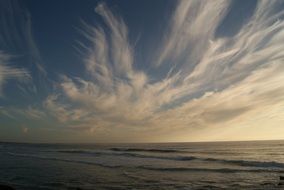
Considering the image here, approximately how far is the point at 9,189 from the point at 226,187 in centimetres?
1456

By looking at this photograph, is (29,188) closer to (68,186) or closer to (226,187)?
(68,186)

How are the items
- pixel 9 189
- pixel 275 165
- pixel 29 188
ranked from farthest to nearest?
pixel 275 165, pixel 29 188, pixel 9 189

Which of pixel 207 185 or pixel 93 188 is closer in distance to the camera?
pixel 93 188

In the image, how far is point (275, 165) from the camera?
34.9m

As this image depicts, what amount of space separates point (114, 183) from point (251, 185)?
413 inches

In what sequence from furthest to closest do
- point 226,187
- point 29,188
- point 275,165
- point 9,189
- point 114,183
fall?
1. point 275,165
2. point 114,183
3. point 226,187
4. point 29,188
5. point 9,189

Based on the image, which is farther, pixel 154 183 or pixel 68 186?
pixel 154 183

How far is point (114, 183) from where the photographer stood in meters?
20.3

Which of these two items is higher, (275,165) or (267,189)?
(275,165)

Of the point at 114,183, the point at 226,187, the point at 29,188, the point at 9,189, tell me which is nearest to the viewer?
the point at 9,189

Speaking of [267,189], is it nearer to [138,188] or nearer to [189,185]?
[189,185]

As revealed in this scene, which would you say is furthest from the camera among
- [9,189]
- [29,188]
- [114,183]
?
[114,183]

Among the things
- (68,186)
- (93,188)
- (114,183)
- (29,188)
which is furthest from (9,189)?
(114,183)

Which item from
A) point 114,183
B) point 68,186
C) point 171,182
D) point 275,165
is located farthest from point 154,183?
point 275,165
